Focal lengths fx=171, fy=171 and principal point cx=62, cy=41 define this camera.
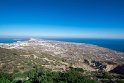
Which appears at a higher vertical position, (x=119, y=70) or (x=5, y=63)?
(x=5, y=63)

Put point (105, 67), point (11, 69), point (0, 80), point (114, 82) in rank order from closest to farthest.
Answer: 1. point (0, 80)
2. point (114, 82)
3. point (11, 69)
4. point (105, 67)

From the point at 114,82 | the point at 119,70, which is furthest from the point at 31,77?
the point at 119,70

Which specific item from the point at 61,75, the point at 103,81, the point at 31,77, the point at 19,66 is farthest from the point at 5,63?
the point at 103,81

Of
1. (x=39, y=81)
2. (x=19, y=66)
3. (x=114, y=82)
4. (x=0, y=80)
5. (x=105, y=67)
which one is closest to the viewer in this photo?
(x=0, y=80)

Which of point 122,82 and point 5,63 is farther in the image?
point 5,63

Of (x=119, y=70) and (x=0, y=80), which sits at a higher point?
(x=0, y=80)

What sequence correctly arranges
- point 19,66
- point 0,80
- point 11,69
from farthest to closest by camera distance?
point 19,66 → point 11,69 → point 0,80

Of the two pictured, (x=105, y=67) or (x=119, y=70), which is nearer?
(x=119, y=70)

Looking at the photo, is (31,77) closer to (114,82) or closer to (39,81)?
(39,81)

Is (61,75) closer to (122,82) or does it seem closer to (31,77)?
(31,77)
